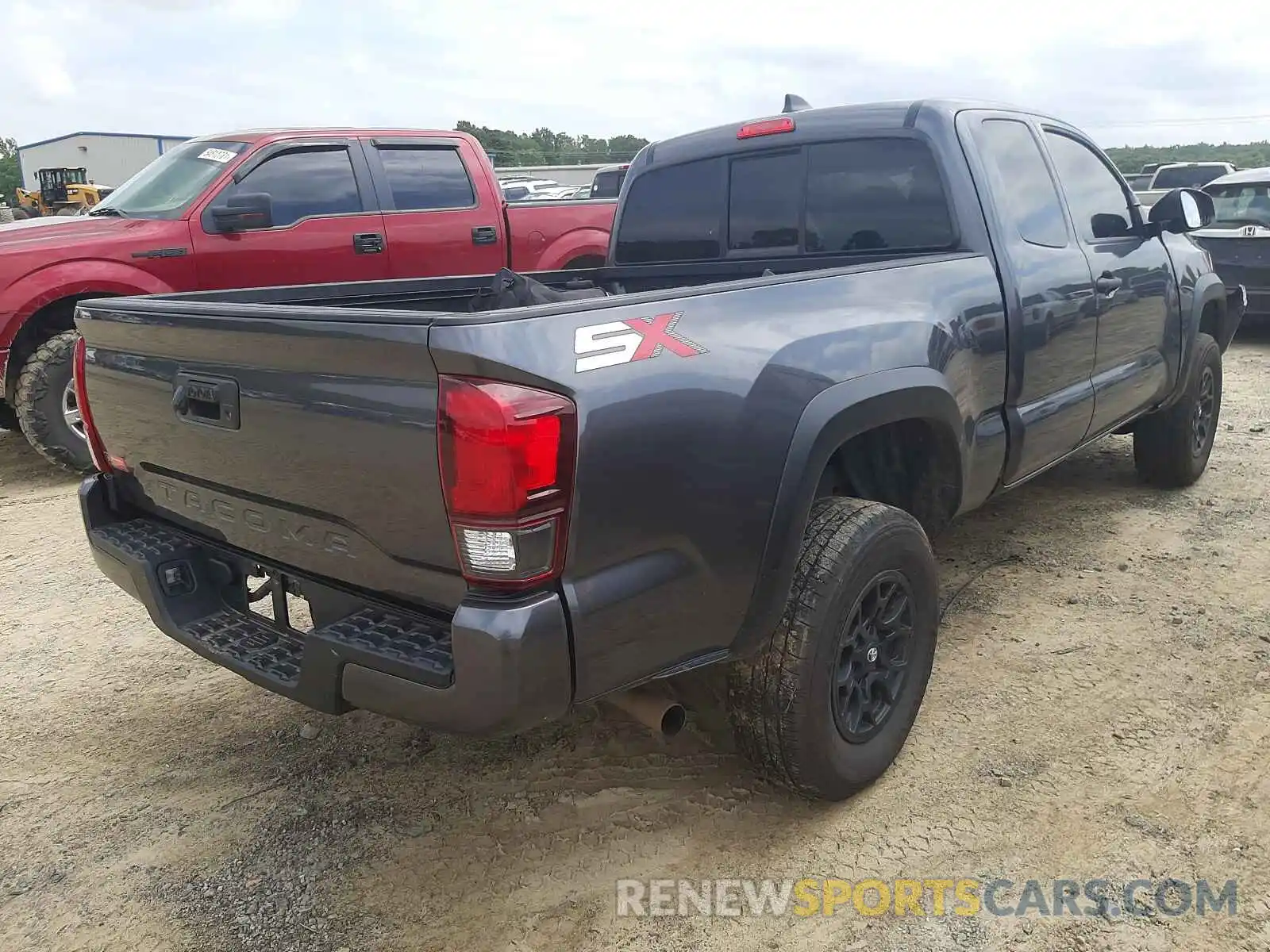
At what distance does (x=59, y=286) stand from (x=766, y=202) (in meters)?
4.29

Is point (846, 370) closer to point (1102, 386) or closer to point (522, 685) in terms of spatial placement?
point (522, 685)

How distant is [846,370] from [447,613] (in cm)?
117

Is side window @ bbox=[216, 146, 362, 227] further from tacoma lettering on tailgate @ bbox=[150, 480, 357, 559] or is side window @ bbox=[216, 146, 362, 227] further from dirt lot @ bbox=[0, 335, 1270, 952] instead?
tacoma lettering on tailgate @ bbox=[150, 480, 357, 559]

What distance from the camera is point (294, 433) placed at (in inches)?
83.4

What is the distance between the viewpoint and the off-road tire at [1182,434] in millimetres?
4906

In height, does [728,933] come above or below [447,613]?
below

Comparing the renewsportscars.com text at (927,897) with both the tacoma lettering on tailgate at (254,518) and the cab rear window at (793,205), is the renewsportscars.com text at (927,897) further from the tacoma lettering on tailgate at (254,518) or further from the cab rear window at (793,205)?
the cab rear window at (793,205)

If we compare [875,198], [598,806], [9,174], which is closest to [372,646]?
[598,806]

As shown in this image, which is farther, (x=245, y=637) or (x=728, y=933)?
(x=245, y=637)

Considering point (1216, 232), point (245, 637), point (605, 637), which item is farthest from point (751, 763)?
point (1216, 232)

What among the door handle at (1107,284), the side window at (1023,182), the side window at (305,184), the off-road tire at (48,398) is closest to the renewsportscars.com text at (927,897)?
the side window at (1023,182)

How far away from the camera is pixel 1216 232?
9.30 meters

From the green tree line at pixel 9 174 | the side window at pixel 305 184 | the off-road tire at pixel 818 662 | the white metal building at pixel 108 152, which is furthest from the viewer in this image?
the green tree line at pixel 9 174

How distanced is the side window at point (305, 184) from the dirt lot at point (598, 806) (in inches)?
136
